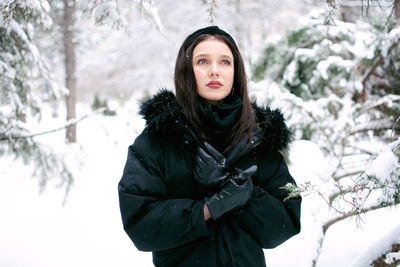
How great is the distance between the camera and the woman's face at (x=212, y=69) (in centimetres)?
175

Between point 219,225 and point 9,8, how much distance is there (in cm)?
230

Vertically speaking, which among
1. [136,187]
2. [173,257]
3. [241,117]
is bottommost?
[173,257]

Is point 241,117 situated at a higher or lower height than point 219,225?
higher

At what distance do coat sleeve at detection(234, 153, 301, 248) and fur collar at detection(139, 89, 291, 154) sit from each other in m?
0.14

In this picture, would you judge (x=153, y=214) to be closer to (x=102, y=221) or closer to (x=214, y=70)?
(x=214, y=70)

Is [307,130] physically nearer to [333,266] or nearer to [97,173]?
[333,266]

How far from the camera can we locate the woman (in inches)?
58.5

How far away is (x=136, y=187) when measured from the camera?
4.92 feet

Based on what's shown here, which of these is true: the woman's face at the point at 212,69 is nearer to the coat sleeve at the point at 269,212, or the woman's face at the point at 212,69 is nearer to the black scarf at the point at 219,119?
the black scarf at the point at 219,119

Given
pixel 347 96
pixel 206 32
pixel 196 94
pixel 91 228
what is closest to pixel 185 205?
pixel 196 94

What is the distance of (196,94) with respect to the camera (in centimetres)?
179

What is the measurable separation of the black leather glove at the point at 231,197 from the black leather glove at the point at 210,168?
0.06 meters

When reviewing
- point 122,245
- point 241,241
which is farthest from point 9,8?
point 122,245

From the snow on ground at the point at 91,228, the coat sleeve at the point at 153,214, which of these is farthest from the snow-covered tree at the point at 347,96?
the coat sleeve at the point at 153,214
